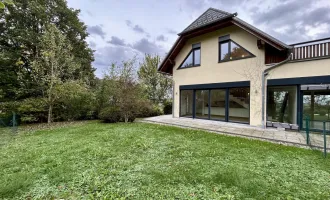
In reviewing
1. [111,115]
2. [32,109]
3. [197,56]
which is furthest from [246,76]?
[32,109]

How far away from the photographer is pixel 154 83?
18141 mm

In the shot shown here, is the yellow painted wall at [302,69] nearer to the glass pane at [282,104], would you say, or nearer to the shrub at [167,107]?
the glass pane at [282,104]

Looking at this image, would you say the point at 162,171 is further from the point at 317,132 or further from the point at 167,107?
the point at 167,107

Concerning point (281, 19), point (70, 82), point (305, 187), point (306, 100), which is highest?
point (281, 19)

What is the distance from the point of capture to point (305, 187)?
3266mm

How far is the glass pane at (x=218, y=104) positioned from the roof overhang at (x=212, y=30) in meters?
3.65

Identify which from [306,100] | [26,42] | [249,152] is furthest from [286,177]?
[26,42]

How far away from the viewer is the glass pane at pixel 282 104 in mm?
8166

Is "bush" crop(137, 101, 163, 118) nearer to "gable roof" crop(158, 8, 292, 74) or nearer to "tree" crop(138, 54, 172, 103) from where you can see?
"tree" crop(138, 54, 172, 103)

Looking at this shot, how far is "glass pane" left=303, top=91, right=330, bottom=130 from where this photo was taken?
7.51 metres

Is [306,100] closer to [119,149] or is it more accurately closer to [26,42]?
[119,149]

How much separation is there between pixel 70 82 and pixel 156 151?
8953 millimetres

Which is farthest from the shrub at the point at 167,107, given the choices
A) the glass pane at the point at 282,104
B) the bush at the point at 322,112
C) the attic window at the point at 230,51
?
the bush at the point at 322,112

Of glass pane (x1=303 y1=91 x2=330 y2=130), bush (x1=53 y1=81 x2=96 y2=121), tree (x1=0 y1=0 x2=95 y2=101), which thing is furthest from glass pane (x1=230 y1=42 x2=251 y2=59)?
tree (x1=0 y1=0 x2=95 y2=101)
